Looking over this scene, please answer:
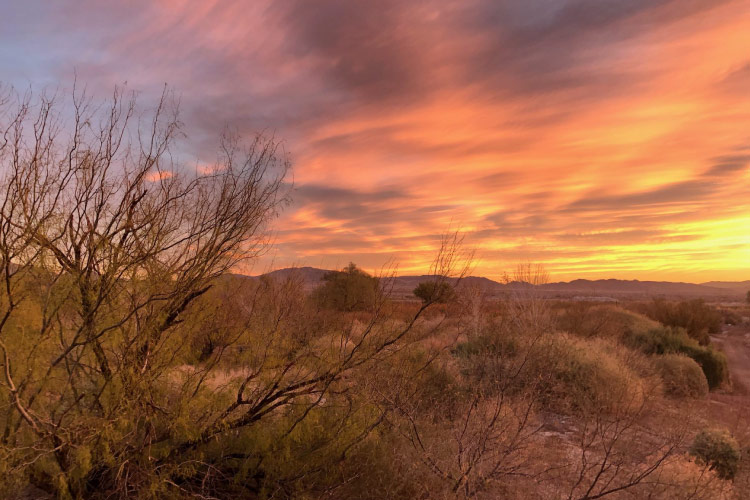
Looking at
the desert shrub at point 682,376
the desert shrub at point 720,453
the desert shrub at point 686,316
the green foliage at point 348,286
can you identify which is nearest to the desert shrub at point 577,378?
the desert shrub at point 720,453

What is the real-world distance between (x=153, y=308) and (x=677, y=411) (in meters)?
12.3

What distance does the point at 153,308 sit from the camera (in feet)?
17.7

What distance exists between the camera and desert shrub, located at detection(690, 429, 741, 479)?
8.59 meters

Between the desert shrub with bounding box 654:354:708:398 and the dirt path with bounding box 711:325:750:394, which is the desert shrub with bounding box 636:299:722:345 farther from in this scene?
the desert shrub with bounding box 654:354:708:398

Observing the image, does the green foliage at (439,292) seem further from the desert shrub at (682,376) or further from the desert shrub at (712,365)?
the desert shrub at (712,365)

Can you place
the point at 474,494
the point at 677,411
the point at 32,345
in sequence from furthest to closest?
the point at 677,411 → the point at 474,494 → the point at 32,345

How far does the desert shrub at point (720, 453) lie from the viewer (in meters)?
8.59

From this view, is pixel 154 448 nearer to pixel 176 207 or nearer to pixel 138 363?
pixel 138 363

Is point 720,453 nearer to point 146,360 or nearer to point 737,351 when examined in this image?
point 146,360

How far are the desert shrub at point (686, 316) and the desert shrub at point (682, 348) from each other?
24.1ft

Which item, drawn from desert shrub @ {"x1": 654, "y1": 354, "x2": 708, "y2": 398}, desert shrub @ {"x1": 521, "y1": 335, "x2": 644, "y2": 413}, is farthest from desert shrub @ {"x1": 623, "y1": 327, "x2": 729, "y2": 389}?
desert shrub @ {"x1": 521, "y1": 335, "x2": 644, "y2": 413}

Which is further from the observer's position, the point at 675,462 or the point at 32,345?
the point at 675,462

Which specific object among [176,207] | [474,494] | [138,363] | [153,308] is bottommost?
[474,494]

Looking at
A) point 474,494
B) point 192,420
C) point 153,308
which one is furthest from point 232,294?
point 474,494
